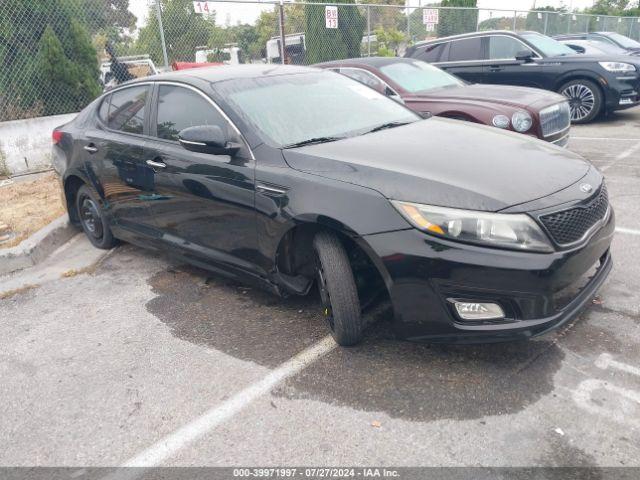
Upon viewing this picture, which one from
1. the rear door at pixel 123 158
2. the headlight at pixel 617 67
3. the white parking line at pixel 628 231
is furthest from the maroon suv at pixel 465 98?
the headlight at pixel 617 67

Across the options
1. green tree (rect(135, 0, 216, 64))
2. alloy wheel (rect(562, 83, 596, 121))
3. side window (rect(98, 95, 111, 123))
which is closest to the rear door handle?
side window (rect(98, 95, 111, 123))

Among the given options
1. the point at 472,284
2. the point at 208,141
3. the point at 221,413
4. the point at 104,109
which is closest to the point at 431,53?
the point at 104,109

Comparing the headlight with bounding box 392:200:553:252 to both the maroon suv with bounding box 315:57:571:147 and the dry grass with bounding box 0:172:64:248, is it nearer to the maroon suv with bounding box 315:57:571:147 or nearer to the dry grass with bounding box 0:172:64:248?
the maroon suv with bounding box 315:57:571:147

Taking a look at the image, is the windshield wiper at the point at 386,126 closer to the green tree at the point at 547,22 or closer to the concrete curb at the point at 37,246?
the concrete curb at the point at 37,246

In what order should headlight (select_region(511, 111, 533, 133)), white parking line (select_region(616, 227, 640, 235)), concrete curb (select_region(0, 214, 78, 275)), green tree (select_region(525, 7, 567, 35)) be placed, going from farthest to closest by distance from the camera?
green tree (select_region(525, 7, 567, 35)) < headlight (select_region(511, 111, 533, 133)) < concrete curb (select_region(0, 214, 78, 275)) < white parking line (select_region(616, 227, 640, 235))

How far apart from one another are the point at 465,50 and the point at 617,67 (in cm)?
266

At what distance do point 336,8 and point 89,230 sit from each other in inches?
393

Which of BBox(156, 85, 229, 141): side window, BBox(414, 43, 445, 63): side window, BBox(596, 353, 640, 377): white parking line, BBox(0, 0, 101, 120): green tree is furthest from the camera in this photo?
BBox(414, 43, 445, 63): side window

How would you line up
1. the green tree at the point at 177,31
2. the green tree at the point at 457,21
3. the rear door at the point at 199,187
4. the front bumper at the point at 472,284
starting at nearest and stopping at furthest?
1. the front bumper at the point at 472,284
2. the rear door at the point at 199,187
3. the green tree at the point at 177,31
4. the green tree at the point at 457,21

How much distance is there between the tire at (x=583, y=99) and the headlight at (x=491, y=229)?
8.68 m

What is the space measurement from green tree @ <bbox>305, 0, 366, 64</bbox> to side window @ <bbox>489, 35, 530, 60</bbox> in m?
4.77

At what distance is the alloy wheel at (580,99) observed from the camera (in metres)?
10.3

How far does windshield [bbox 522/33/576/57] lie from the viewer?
10.4 metres

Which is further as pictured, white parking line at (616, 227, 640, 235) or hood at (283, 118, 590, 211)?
white parking line at (616, 227, 640, 235)
